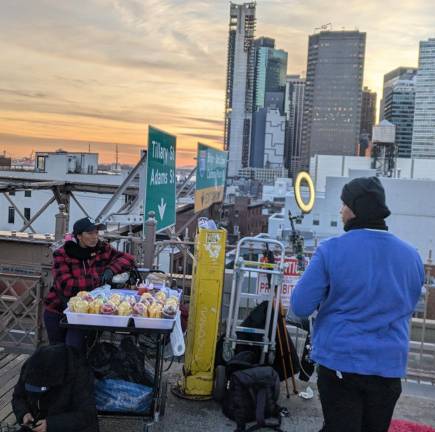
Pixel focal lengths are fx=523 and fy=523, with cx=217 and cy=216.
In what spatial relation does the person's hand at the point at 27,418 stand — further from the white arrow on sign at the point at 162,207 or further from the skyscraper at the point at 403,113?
the skyscraper at the point at 403,113

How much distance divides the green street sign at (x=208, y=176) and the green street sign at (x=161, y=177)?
6.38 ft

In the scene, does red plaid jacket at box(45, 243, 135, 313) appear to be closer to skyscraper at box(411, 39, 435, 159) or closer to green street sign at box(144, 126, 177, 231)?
green street sign at box(144, 126, 177, 231)

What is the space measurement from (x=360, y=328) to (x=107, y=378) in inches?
88.5

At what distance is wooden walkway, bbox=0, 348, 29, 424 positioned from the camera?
14.4 feet

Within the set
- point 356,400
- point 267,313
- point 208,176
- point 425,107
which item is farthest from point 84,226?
point 425,107

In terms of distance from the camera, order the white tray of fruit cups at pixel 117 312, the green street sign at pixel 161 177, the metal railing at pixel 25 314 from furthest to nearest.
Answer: the metal railing at pixel 25 314 → the green street sign at pixel 161 177 → the white tray of fruit cups at pixel 117 312

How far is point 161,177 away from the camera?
197 inches

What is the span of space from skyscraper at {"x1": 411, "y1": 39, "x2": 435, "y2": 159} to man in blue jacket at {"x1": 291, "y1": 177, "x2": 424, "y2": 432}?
16281 centimetres

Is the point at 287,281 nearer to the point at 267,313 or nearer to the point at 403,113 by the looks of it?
the point at 267,313

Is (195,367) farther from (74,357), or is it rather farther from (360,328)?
(360,328)

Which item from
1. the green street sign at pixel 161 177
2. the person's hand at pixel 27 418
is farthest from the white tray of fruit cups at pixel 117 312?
the green street sign at pixel 161 177

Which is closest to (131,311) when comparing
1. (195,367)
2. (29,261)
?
(195,367)

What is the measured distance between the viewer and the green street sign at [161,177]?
15.0 feet

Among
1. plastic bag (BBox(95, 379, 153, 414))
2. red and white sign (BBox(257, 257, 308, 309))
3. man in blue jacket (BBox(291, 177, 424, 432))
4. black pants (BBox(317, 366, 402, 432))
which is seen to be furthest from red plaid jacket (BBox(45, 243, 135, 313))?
black pants (BBox(317, 366, 402, 432))
